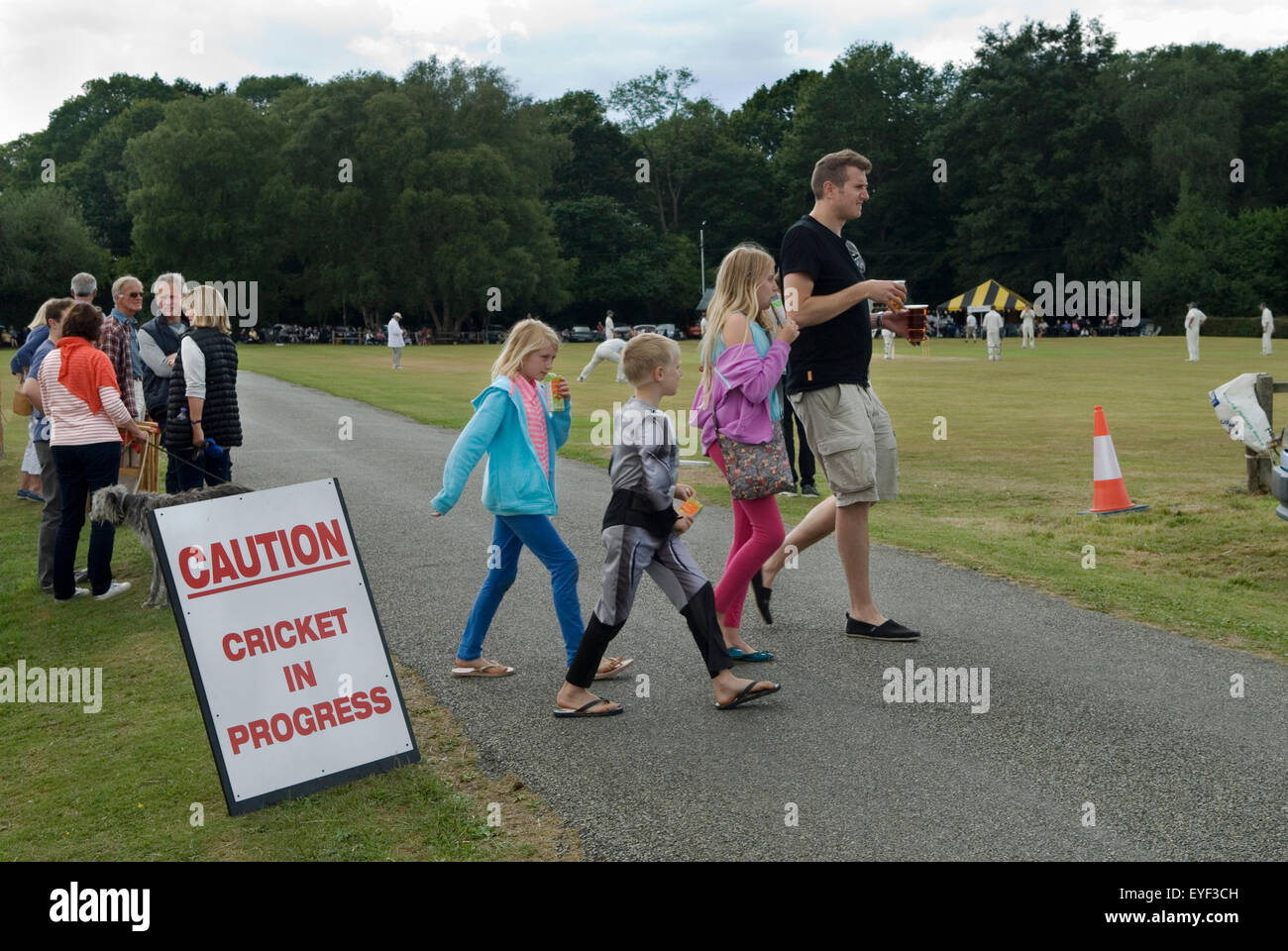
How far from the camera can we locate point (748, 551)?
21.2ft

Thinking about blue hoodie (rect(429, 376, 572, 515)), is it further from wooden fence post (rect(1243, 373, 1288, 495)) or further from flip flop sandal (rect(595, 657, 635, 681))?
wooden fence post (rect(1243, 373, 1288, 495))

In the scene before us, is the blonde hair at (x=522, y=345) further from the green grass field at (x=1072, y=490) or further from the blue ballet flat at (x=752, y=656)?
the green grass field at (x=1072, y=490)

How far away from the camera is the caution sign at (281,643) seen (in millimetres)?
4793

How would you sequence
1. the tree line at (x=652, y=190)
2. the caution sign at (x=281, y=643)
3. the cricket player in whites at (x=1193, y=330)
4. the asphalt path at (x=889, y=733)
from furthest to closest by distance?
the tree line at (x=652, y=190)
the cricket player in whites at (x=1193, y=330)
the caution sign at (x=281, y=643)
the asphalt path at (x=889, y=733)

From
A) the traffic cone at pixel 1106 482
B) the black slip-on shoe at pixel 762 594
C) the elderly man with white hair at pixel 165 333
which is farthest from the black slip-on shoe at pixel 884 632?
the traffic cone at pixel 1106 482

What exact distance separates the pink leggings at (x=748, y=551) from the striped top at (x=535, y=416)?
0.88 meters

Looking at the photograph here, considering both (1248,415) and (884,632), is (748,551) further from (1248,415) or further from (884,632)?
(1248,415)

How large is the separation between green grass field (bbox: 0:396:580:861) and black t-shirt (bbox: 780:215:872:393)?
8.51ft

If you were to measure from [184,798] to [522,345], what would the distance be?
2.55 meters

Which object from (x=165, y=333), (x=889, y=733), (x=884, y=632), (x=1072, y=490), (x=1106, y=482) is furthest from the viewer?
(x=1072, y=490)

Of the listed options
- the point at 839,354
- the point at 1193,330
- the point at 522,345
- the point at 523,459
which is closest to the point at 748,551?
the point at 839,354
